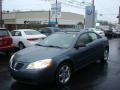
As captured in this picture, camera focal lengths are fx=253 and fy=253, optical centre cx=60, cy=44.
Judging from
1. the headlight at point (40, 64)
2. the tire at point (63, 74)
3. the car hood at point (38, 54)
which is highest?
the car hood at point (38, 54)

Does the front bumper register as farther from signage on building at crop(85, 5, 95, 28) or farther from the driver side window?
signage on building at crop(85, 5, 95, 28)

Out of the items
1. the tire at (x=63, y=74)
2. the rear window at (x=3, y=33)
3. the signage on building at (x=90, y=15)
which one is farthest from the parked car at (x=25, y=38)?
the signage on building at (x=90, y=15)

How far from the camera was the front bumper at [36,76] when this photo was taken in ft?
21.0

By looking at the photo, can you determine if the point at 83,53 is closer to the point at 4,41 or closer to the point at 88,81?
the point at 88,81

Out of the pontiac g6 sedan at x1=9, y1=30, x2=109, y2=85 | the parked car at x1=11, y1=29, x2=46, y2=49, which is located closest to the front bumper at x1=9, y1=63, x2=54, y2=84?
the pontiac g6 sedan at x1=9, y1=30, x2=109, y2=85

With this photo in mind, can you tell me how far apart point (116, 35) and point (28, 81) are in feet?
108

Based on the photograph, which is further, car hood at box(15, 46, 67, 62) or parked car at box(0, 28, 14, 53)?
parked car at box(0, 28, 14, 53)

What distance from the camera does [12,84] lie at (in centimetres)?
715

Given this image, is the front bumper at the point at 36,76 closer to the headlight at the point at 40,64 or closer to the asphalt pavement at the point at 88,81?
the headlight at the point at 40,64

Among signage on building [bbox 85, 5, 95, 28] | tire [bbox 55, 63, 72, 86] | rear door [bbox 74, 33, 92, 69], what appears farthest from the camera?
signage on building [bbox 85, 5, 95, 28]

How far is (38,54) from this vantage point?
699 cm

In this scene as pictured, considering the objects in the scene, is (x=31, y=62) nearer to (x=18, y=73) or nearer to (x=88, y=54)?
(x=18, y=73)

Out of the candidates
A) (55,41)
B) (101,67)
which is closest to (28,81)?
(55,41)

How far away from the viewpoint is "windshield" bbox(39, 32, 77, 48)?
7817 mm
